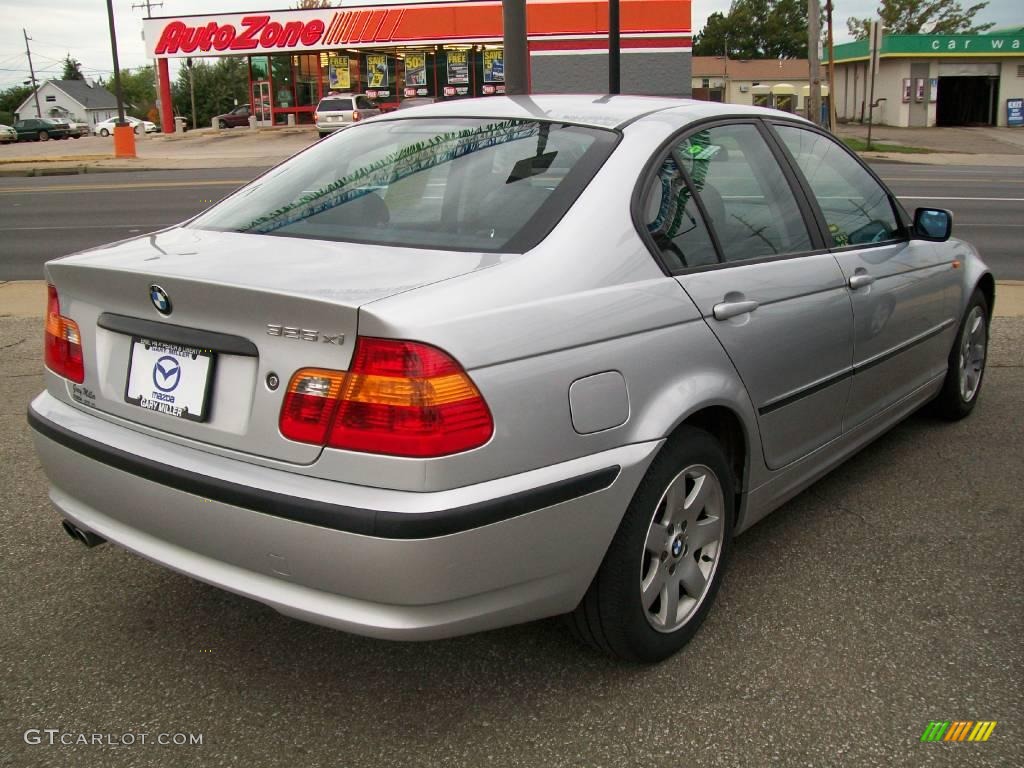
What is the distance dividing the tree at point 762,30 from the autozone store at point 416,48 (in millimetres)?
59865

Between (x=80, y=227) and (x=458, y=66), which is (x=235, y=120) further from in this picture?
(x=80, y=227)

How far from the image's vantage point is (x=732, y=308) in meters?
2.96

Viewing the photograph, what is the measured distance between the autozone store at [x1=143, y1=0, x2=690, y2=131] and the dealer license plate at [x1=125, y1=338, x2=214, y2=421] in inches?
1332

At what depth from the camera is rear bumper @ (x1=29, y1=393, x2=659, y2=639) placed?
7.23 ft

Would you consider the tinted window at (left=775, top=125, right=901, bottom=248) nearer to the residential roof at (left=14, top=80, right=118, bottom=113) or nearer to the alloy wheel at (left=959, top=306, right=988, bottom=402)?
the alloy wheel at (left=959, top=306, right=988, bottom=402)

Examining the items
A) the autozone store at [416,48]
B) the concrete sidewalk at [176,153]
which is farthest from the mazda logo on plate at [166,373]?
the autozone store at [416,48]

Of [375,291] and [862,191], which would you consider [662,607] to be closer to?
[375,291]

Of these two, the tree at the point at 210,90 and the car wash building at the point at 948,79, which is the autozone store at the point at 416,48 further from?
the tree at the point at 210,90

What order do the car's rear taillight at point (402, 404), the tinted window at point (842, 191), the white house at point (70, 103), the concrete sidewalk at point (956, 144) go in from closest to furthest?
the car's rear taillight at point (402, 404) → the tinted window at point (842, 191) → the concrete sidewalk at point (956, 144) → the white house at point (70, 103)

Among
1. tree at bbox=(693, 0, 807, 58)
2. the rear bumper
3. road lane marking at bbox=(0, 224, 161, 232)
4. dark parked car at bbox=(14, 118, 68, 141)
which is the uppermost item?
tree at bbox=(693, 0, 807, 58)

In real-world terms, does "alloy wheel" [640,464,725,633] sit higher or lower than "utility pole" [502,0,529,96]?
lower

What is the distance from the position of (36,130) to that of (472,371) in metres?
61.5

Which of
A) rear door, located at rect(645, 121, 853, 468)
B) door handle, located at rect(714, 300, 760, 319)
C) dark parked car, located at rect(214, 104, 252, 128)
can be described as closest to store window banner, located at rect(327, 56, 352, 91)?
dark parked car, located at rect(214, 104, 252, 128)

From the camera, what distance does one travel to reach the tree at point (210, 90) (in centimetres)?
8125
